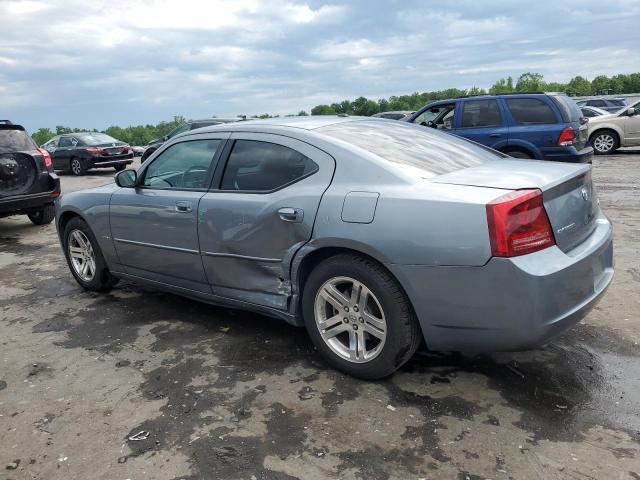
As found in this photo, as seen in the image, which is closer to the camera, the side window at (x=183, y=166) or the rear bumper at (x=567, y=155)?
the side window at (x=183, y=166)

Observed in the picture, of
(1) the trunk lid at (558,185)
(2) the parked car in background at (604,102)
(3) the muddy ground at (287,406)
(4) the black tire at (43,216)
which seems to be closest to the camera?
(3) the muddy ground at (287,406)

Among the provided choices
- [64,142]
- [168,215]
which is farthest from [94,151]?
[168,215]

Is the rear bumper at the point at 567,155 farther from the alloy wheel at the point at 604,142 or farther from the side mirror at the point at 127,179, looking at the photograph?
the alloy wheel at the point at 604,142

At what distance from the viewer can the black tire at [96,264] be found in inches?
197

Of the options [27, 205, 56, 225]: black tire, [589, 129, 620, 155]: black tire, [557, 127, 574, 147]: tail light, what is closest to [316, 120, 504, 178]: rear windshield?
[557, 127, 574, 147]: tail light

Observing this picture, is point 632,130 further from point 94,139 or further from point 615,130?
point 94,139

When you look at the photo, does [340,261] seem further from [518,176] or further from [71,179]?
[71,179]

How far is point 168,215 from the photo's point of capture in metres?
4.11

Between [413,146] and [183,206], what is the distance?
1662mm

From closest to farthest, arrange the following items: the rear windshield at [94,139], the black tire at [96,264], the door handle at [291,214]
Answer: the door handle at [291,214] < the black tire at [96,264] < the rear windshield at [94,139]

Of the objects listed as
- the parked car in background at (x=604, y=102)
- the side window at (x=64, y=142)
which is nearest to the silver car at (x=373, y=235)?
the side window at (x=64, y=142)

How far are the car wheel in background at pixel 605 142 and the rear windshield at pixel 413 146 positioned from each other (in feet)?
47.6

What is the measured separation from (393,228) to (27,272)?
4.95 m

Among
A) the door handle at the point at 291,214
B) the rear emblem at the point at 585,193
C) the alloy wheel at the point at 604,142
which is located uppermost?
the door handle at the point at 291,214
